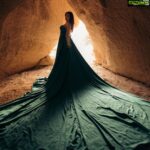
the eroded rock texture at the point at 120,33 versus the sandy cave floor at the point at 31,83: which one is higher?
the eroded rock texture at the point at 120,33

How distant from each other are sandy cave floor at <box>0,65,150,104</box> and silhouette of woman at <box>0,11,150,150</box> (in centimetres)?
83

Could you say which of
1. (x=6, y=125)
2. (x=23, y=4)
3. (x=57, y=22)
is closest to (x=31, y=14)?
(x=23, y=4)

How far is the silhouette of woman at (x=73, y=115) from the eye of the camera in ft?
9.91

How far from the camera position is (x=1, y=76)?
20.6 ft

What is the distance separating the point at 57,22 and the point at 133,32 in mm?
3006

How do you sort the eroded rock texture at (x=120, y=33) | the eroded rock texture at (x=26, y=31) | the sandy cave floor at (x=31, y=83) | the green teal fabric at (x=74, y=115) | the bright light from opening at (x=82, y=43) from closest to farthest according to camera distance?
the green teal fabric at (x=74, y=115) < the eroded rock texture at (x=120, y=33) < the sandy cave floor at (x=31, y=83) < the eroded rock texture at (x=26, y=31) < the bright light from opening at (x=82, y=43)

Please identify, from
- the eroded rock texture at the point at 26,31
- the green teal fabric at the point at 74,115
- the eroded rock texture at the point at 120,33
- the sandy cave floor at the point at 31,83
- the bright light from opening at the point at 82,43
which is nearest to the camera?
the green teal fabric at the point at 74,115

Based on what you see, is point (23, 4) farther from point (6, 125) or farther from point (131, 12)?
point (6, 125)

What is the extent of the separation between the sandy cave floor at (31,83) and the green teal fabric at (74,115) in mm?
814

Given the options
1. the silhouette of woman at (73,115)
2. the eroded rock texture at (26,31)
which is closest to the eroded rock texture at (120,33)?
the eroded rock texture at (26,31)

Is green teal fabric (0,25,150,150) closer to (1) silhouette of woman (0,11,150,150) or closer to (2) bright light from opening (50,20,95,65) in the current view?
(1) silhouette of woman (0,11,150,150)

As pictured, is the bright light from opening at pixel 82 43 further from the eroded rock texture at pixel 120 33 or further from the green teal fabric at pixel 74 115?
the green teal fabric at pixel 74 115

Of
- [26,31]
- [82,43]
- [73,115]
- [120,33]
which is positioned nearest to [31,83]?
[26,31]

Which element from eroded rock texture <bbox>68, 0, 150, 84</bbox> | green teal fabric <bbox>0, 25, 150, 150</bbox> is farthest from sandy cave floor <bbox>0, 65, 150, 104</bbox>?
green teal fabric <bbox>0, 25, 150, 150</bbox>
